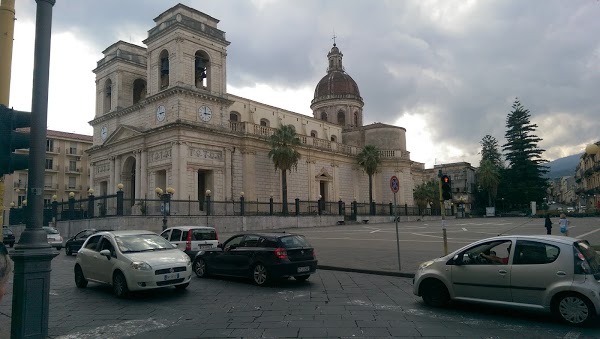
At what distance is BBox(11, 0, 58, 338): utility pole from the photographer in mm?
5203

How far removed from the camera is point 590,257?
7.55 meters

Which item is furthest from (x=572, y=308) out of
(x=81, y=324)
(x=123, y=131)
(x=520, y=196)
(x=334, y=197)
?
(x=520, y=196)

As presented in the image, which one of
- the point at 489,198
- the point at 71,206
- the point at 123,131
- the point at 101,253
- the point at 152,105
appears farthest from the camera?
the point at 489,198

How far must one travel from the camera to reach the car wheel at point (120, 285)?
33.0ft

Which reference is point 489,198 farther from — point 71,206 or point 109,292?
point 109,292

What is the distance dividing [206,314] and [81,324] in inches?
84.3

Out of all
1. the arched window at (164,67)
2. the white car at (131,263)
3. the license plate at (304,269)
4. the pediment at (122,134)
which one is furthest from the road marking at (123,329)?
the arched window at (164,67)

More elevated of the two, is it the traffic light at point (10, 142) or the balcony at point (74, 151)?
the balcony at point (74, 151)

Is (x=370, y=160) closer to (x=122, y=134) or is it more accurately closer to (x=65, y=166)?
(x=122, y=134)

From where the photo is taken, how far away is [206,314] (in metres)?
8.25

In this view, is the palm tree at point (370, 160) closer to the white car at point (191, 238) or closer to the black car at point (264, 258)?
the white car at point (191, 238)

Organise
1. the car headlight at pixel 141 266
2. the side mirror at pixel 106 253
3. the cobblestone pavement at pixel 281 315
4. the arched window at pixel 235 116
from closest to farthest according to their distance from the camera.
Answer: the cobblestone pavement at pixel 281 315 → the car headlight at pixel 141 266 → the side mirror at pixel 106 253 → the arched window at pixel 235 116

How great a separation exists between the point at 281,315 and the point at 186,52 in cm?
3484

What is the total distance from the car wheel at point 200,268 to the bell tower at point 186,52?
90.8ft
